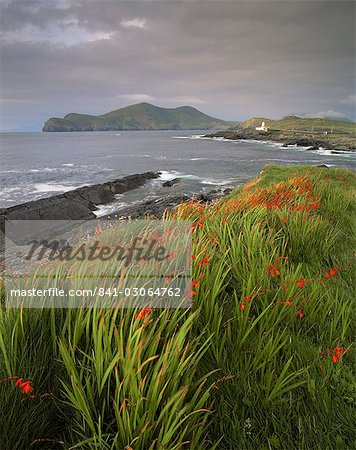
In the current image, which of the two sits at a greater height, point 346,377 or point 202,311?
point 202,311

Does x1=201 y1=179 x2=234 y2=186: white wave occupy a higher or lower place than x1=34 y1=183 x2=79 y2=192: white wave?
higher

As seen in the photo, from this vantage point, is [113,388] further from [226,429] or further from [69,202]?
[69,202]

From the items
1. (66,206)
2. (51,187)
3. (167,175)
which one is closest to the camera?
(66,206)

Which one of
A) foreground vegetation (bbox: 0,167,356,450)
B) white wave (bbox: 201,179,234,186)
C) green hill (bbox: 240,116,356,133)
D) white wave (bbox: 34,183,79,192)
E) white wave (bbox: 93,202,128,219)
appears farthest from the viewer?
green hill (bbox: 240,116,356,133)

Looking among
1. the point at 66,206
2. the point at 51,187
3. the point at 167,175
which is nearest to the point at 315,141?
the point at 167,175

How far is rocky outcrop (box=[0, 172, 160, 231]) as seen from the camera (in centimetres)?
1870

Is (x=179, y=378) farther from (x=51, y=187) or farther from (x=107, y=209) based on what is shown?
(x=51, y=187)

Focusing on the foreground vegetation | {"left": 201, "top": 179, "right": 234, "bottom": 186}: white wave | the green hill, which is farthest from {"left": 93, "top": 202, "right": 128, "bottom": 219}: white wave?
the green hill

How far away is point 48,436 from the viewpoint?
1.73m

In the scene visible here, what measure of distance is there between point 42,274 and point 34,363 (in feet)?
3.36

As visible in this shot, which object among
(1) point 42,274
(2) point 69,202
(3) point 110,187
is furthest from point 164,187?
(1) point 42,274

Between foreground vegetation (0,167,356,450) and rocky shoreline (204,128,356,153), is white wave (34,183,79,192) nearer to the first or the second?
foreground vegetation (0,167,356,450)

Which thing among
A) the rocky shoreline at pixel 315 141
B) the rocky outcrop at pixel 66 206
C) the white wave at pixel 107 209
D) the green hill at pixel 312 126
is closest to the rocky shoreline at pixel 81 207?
the rocky outcrop at pixel 66 206

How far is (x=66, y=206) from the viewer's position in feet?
67.8
